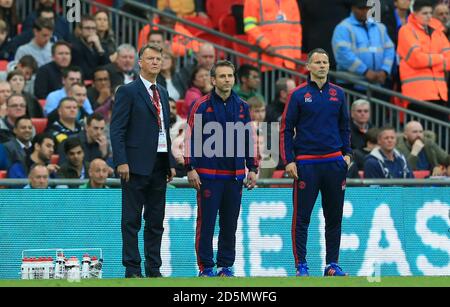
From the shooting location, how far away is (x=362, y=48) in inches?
859

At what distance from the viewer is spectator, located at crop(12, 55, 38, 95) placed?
2069cm

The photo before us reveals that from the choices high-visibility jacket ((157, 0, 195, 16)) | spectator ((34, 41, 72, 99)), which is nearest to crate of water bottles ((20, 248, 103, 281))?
spectator ((34, 41, 72, 99))

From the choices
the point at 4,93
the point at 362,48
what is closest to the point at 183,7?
the point at 362,48

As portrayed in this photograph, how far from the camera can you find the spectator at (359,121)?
20.3m

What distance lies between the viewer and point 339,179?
14984 mm

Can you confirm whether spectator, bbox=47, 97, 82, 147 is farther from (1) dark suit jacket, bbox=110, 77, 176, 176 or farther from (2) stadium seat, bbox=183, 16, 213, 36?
(1) dark suit jacket, bbox=110, 77, 176, 176

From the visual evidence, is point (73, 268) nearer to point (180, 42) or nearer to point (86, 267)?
point (86, 267)

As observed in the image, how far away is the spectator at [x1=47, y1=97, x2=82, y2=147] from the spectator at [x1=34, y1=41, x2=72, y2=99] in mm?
1313

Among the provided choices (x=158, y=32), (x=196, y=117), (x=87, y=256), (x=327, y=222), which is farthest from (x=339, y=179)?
(x=158, y=32)

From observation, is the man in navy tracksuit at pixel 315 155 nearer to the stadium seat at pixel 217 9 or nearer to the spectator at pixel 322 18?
the spectator at pixel 322 18

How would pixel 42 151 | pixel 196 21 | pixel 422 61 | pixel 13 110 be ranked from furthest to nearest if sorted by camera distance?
pixel 196 21 < pixel 422 61 < pixel 13 110 < pixel 42 151

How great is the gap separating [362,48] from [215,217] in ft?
24.6
